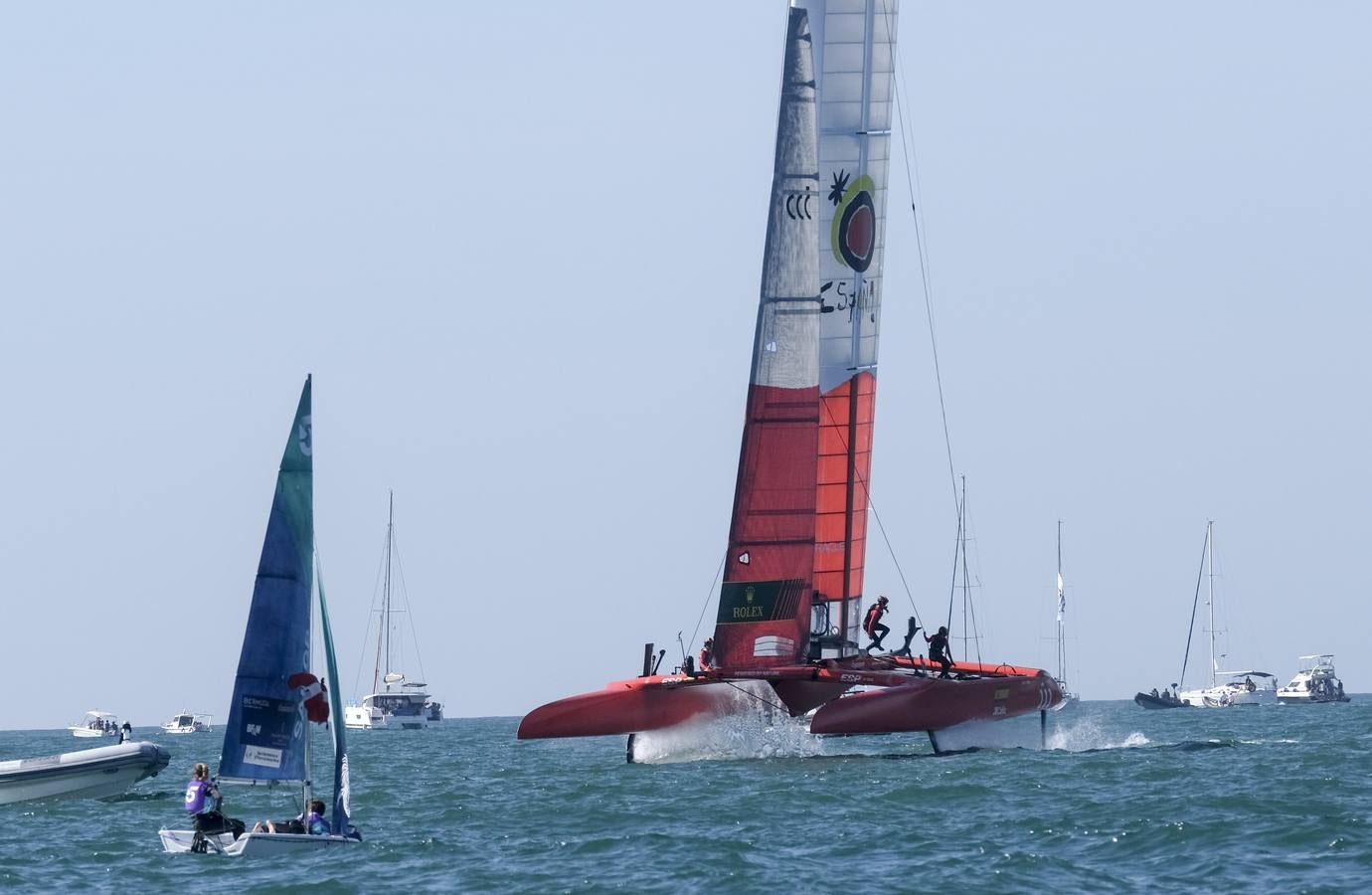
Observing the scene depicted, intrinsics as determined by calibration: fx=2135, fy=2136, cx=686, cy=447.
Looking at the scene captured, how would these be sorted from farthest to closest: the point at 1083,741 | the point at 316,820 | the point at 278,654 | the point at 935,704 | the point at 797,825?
the point at 1083,741
the point at 935,704
the point at 797,825
the point at 278,654
the point at 316,820

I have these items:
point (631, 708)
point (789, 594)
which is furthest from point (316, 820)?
point (789, 594)

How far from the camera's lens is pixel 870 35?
3794 cm

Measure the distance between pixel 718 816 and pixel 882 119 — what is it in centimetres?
1613

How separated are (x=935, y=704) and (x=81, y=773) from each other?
13.2 metres

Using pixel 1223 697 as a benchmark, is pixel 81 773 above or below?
below

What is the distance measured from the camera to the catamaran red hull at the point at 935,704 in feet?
107

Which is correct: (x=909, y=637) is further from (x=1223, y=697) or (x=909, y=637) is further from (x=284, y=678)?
(x=1223, y=697)

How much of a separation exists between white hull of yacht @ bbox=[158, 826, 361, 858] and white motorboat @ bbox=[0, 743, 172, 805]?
8.11 metres

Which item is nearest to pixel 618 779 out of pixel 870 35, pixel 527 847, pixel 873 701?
pixel 873 701

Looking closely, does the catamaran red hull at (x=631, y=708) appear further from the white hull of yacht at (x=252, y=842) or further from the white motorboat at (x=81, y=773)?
the white hull of yacht at (x=252, y=842)

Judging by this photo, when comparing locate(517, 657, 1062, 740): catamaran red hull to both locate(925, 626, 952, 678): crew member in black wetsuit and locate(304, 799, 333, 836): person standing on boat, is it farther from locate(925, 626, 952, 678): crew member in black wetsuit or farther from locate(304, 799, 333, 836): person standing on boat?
locate(304, 799, 333, 836): person standing on boat

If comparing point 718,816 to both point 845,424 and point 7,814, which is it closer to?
point 7,814

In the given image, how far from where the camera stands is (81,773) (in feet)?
105

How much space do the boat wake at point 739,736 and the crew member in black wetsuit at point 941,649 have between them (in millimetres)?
2467
